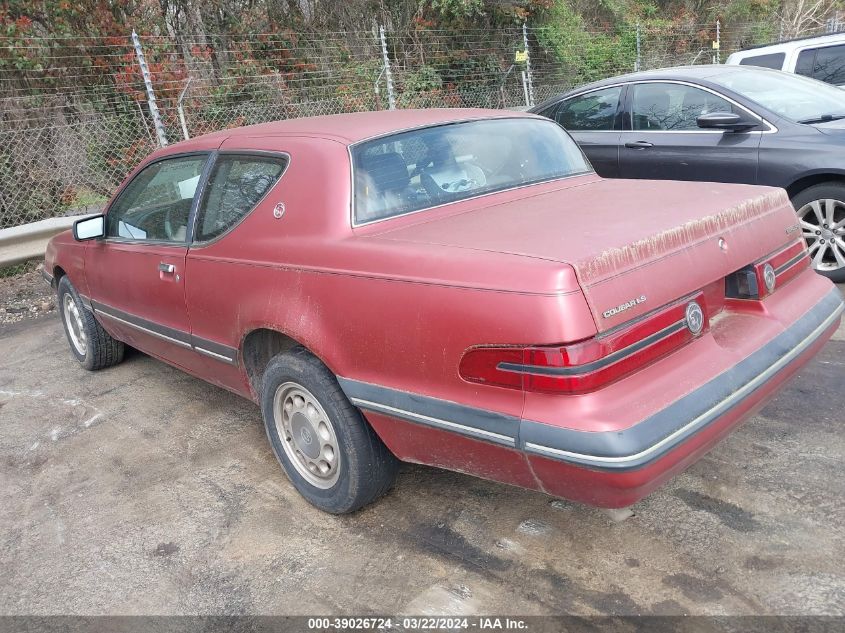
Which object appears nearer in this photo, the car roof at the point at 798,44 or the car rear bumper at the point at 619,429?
the car rear bumper at the point at 619,429

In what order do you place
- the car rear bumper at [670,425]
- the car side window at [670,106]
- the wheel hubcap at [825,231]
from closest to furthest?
the car rear bumper at [670,425] < the wheel hubcap at [825,231] < the car side window at [670,106]

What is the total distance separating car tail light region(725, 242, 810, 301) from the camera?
2.74 meters

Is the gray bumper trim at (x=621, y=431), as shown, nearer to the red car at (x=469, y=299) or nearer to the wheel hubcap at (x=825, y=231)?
the red car at (x=469, y=299)

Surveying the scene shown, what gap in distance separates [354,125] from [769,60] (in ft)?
22.0

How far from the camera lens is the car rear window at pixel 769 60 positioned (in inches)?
316

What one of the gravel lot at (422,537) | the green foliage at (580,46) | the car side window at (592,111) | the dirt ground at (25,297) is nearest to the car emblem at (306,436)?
the gravel lot at (422,537)

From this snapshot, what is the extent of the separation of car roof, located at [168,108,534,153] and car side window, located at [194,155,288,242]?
0.13 meters

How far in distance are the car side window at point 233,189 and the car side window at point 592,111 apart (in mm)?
3852

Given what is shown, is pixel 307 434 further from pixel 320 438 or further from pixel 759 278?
pixel 759 278

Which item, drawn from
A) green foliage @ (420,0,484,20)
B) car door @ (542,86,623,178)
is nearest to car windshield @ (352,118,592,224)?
car door @ (542,86,623,178)

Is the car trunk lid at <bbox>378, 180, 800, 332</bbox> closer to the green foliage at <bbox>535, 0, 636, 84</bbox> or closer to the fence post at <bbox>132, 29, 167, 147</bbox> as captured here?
the fence post at <bbox>132, 29, 167, 147</bbox>

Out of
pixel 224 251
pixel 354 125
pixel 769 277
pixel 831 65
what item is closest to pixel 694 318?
pixel 769 277

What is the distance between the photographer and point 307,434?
3082mm

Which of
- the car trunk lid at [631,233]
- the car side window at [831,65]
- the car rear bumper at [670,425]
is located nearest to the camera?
the car rear bumper at [670,425]
